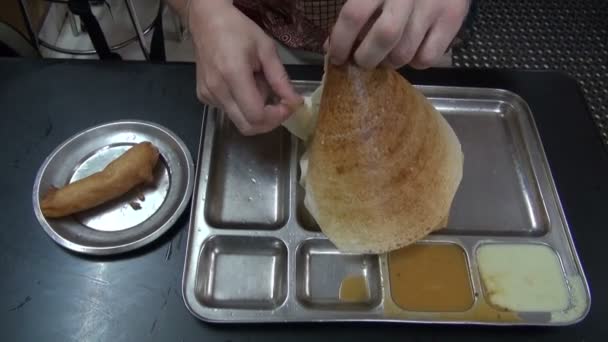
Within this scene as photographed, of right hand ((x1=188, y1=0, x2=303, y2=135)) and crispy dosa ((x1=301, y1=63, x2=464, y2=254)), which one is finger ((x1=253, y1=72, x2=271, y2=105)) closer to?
right hand ((x1=188, y1=0, x2=303, y2=135))

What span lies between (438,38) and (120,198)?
2.67 ft

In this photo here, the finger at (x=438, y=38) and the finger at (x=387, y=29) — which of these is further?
the finger at (x=438, y=38)

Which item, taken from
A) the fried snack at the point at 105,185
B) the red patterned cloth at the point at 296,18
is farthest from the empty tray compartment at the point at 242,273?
the red patterned cloth at the point at 296,18

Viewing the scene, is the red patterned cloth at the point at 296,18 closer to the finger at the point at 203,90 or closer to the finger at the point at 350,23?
the finger at the point at 203,90

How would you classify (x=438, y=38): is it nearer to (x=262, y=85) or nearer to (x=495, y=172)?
(x=262, y=85)

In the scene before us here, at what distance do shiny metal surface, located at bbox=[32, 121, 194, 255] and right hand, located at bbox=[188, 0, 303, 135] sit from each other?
0.81 ft

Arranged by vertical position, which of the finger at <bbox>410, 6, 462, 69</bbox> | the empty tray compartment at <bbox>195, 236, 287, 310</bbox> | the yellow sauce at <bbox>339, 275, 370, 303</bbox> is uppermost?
the finger at <bbox>410, 6, 462, 69</bbox>

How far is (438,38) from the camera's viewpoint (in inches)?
32.3

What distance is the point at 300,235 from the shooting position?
105 cm

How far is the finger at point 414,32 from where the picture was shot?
77cm

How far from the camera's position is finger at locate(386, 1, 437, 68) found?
2.53 ft

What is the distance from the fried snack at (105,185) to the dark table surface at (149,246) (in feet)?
0.31

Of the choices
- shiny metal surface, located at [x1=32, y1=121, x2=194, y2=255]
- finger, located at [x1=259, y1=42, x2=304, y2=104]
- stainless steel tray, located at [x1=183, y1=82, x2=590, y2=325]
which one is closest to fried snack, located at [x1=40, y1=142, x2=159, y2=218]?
shiny metal surface, located at [x1=32, y1=121, x2=194, y2=255]

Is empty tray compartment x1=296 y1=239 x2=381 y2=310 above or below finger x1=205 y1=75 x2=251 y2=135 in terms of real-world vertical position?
below
